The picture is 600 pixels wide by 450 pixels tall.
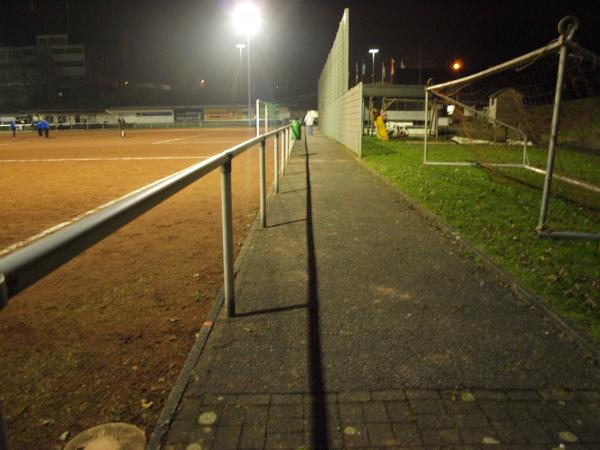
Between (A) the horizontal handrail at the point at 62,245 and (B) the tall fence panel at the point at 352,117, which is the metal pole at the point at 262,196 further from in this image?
(B) the tall fence panel at the point at 352,117

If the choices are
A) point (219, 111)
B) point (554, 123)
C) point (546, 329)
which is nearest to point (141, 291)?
point (546, 329)

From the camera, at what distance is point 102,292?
12.8 feet

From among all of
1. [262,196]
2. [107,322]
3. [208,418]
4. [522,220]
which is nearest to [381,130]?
[522,220]

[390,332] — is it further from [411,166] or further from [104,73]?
[104,73]

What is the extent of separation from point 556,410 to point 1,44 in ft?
424

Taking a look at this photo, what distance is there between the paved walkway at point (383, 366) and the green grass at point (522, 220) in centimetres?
36

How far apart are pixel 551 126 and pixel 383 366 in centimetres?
413

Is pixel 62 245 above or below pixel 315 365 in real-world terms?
above

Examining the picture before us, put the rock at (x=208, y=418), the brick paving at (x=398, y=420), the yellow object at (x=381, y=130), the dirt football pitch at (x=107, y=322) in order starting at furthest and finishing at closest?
the yellow object at (x=381, y=130) → the dirt football pitch at (x=107, y=322) → the rock at (x=208, y=418) → the brick paving at (x=398, y=420)

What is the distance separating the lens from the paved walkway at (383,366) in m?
2.11

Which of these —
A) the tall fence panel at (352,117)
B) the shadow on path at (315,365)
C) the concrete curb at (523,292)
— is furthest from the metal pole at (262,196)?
the tall fence panel at (352,117)

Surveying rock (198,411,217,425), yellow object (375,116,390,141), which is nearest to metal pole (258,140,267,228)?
rock (198,411,217,425)

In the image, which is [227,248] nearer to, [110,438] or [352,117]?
[110,438]

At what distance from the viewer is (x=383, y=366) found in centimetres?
263
